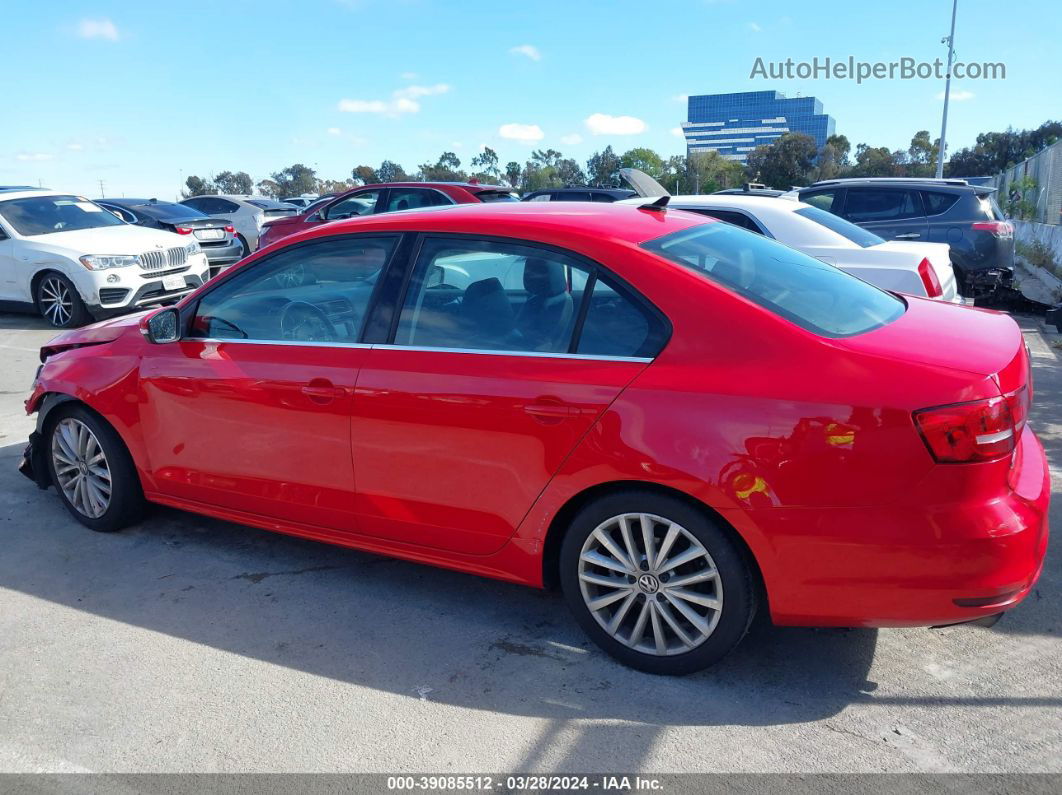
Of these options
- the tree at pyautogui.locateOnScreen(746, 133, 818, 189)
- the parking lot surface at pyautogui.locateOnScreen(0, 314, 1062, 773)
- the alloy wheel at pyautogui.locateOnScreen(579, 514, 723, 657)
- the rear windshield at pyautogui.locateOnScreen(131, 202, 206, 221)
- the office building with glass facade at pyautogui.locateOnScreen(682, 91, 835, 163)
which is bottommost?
the parking lot surface at pyautogui.locateOnScreen(0, 314, 1062, 773)

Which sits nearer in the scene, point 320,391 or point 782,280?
point 782,280

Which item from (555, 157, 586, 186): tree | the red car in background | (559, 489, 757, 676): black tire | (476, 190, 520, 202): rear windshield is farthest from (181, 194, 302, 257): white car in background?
(555, 157, 586, 186): tree

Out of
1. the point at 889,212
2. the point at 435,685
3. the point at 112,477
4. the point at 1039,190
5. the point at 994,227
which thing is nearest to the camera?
the point at 435,685

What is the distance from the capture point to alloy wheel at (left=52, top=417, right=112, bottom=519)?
4500mm

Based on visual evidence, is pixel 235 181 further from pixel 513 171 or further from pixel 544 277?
pixel 544 277

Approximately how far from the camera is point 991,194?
11203mm

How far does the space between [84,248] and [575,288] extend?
957 cm

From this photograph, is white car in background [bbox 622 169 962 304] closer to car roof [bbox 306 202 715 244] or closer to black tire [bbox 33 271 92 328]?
car roof [bbox 306 202 715 244]

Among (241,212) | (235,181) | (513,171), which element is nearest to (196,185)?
(235,181)

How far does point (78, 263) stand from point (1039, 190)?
21204 millimetres

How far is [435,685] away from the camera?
321 centimetres

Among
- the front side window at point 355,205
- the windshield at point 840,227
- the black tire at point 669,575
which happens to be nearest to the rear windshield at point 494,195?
the front side window at point 355,205

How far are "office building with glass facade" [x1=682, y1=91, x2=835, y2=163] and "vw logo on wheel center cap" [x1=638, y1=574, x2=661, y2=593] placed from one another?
402 feet

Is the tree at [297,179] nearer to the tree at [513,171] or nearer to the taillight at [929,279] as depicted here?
the tree at [513,171]
